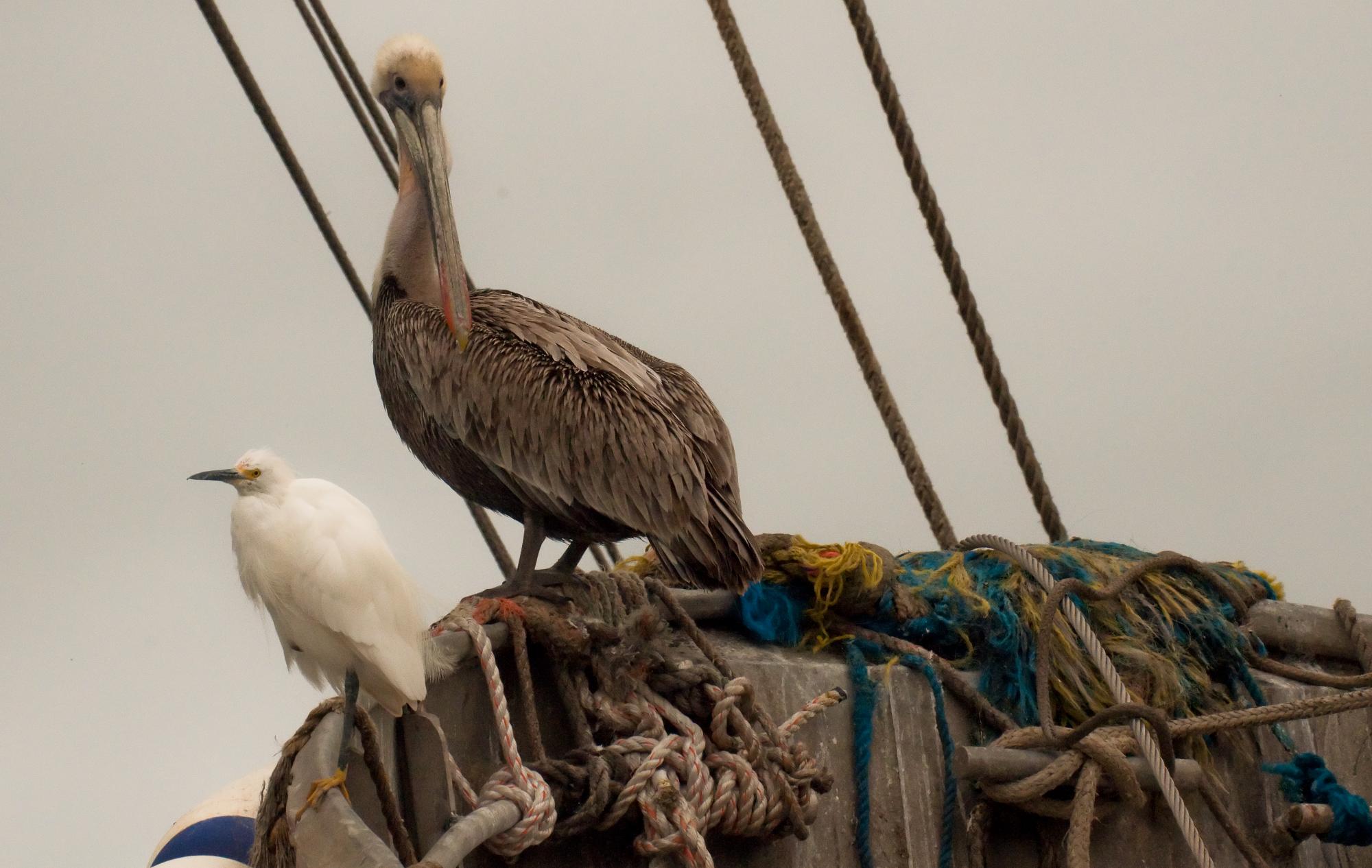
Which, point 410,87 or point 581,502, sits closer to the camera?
point 581,502

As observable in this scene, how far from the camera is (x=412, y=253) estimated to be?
15.8 feet

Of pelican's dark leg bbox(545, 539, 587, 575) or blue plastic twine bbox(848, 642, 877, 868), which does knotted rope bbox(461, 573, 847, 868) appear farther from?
pelican's dark leg bbox(545, 539, 587, 575)

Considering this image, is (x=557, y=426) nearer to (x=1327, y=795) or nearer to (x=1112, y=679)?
(x=1112, y=679)

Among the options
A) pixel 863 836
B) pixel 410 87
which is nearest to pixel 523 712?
pixel 863 836

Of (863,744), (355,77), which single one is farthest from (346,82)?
(863,744)

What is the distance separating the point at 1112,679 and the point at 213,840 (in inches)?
96.4

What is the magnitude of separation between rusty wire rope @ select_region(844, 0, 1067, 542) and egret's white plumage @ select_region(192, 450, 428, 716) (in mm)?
2639

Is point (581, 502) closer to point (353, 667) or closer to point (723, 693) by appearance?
point (723, 693)

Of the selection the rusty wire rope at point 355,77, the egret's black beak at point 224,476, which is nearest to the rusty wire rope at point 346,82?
the rusty wire rope at point 355,77

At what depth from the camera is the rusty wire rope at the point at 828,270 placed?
5102 millimetres

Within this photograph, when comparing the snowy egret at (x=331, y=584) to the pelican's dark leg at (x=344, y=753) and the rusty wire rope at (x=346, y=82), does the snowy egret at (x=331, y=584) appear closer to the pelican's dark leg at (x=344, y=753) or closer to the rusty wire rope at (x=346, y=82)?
the pelican's dark leg at (x=344, y=753)

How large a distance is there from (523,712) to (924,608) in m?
1.39

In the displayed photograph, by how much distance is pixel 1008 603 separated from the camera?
4312mm

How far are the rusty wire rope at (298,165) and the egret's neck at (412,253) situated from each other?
0.19m
